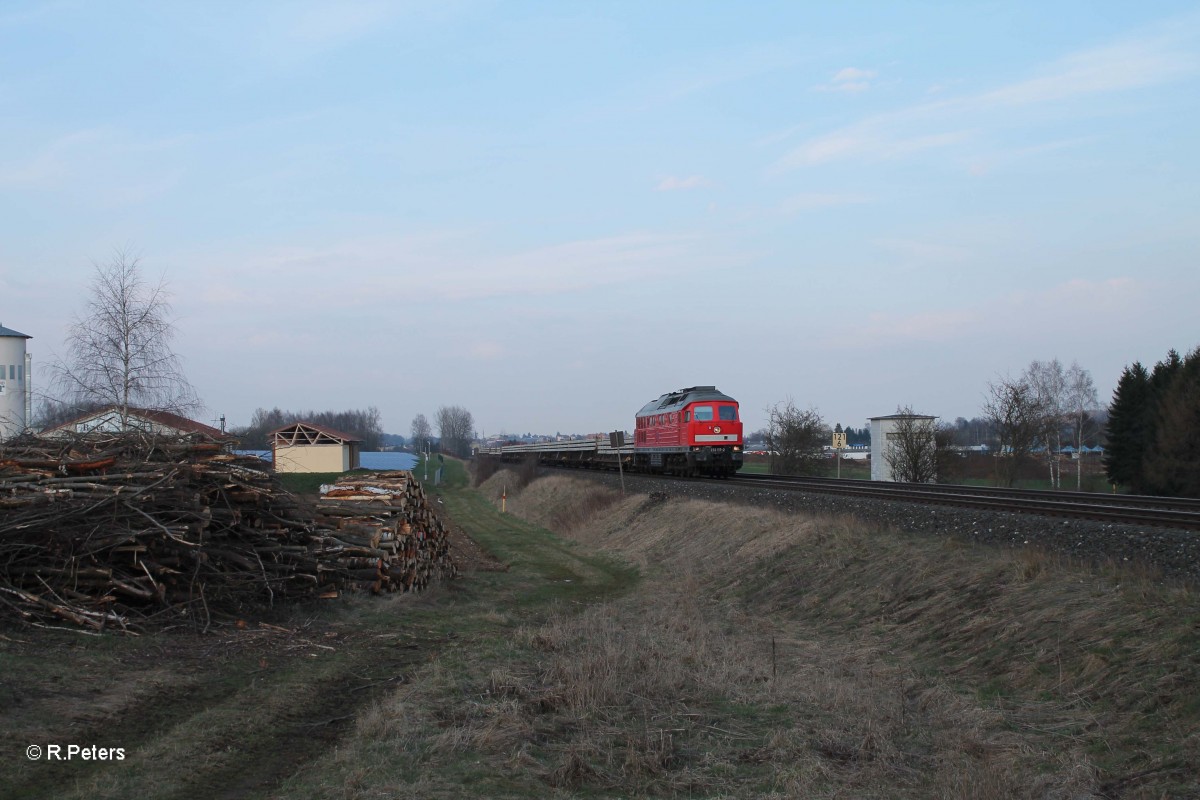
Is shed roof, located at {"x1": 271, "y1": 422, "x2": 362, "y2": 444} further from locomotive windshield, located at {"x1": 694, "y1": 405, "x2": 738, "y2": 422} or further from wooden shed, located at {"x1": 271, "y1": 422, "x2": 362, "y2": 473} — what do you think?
locomotive windshield, located at {"x1": 694, "y1": 405, "x2": 738, "y2": 422}

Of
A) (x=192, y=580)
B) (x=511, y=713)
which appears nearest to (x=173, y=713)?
(x=511, y=713)

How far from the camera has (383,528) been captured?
13.9 metres

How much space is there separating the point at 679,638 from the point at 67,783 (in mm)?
7439

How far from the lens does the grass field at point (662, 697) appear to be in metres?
6.16

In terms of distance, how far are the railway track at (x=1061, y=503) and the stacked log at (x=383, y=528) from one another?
9917mm

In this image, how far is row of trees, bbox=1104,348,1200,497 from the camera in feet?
134

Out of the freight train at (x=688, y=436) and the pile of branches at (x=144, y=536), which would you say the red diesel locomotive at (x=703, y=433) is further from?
the pile of branches at (x=144, y=536)

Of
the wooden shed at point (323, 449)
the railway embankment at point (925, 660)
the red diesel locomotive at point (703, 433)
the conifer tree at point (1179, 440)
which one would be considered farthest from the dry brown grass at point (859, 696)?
the wooden shed at point (323, 449)

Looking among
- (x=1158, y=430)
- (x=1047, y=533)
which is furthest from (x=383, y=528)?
(x=1158, y=430)

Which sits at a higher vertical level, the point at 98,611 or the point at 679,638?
the point at 98,611

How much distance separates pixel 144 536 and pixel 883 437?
3290 cm

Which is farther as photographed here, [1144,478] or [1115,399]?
[1115,399]

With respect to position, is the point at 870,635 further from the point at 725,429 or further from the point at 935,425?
the point at 935,425

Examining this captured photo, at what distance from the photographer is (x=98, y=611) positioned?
9.63 m
